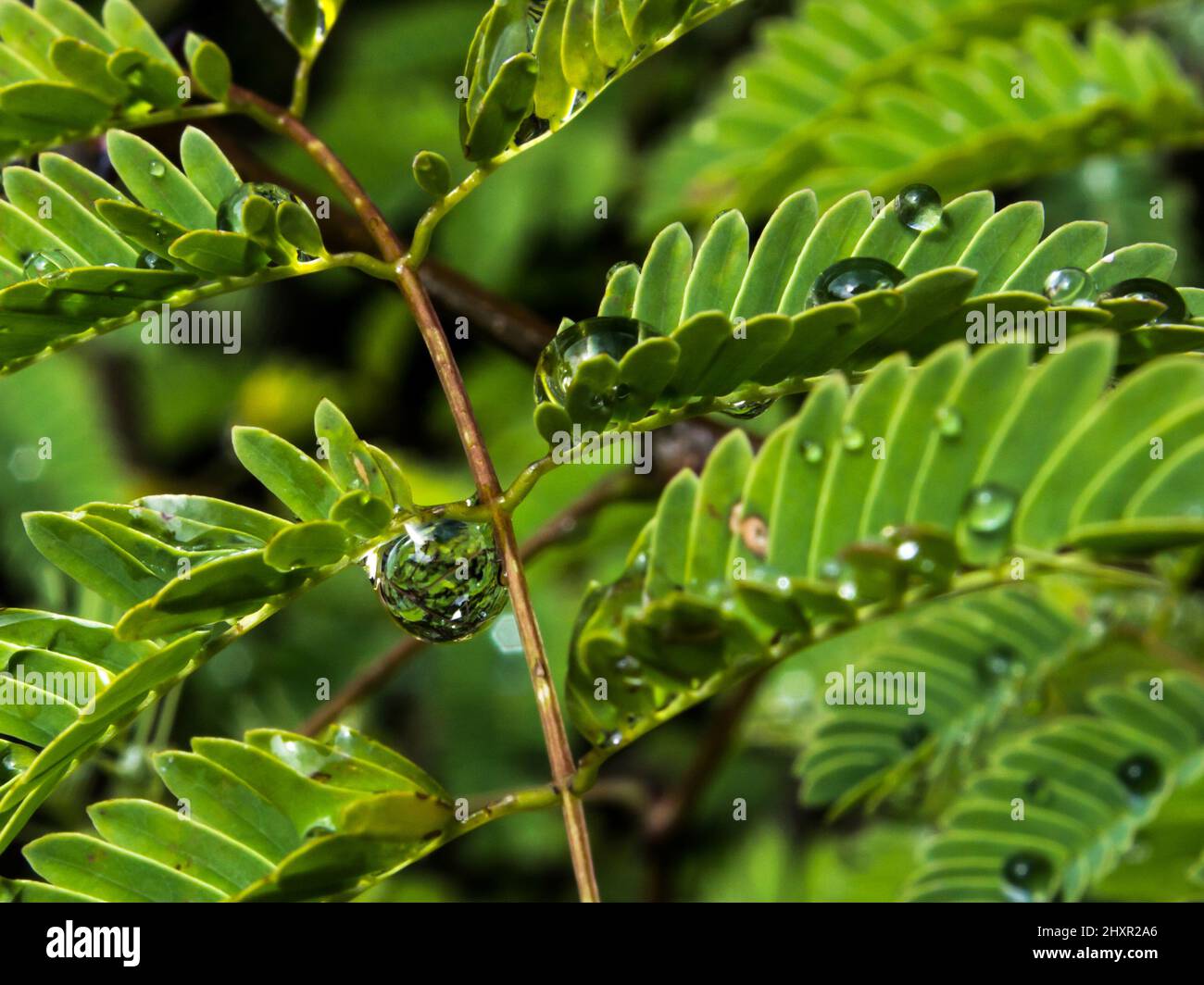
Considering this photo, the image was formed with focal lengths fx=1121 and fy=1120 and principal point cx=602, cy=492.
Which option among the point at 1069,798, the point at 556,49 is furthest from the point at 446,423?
the point at 556,49

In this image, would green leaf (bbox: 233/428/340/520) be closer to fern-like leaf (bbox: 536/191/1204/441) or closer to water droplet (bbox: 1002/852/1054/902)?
fern-like leaf (bbox: 536/191/1204/441)

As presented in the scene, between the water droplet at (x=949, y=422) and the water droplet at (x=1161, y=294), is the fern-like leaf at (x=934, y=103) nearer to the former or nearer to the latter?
the water droplet at (x=1161, y=294)

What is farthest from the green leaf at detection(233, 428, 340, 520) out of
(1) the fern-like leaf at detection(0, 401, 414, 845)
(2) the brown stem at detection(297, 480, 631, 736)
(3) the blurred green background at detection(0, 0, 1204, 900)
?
(3) the blurred green background at detection(0, 0, 1204, 900)

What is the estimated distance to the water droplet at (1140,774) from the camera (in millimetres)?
1176

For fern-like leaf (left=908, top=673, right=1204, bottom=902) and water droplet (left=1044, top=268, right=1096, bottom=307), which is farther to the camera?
fern-like leaf (left=908, top=673, right=1204, bottom=902)

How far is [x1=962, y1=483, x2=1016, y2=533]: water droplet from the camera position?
640mm

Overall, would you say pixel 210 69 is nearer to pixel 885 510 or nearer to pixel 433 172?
pixel 433 172

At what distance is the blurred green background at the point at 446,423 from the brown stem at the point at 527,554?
A: 0.30ft

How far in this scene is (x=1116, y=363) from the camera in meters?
Result: 0.75

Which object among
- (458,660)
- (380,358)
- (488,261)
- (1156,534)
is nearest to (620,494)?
(1156,534)

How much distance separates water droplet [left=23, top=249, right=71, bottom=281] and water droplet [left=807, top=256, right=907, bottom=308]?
565 millimetres

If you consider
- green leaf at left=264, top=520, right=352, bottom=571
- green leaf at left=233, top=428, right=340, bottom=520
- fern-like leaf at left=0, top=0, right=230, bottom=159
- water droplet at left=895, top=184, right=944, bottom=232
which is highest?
fern-like leaf at left=0, top=0, right=230, bottom=159

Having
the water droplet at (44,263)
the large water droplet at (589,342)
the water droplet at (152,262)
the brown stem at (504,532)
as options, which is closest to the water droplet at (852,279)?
the large water droplet at (589,342)
